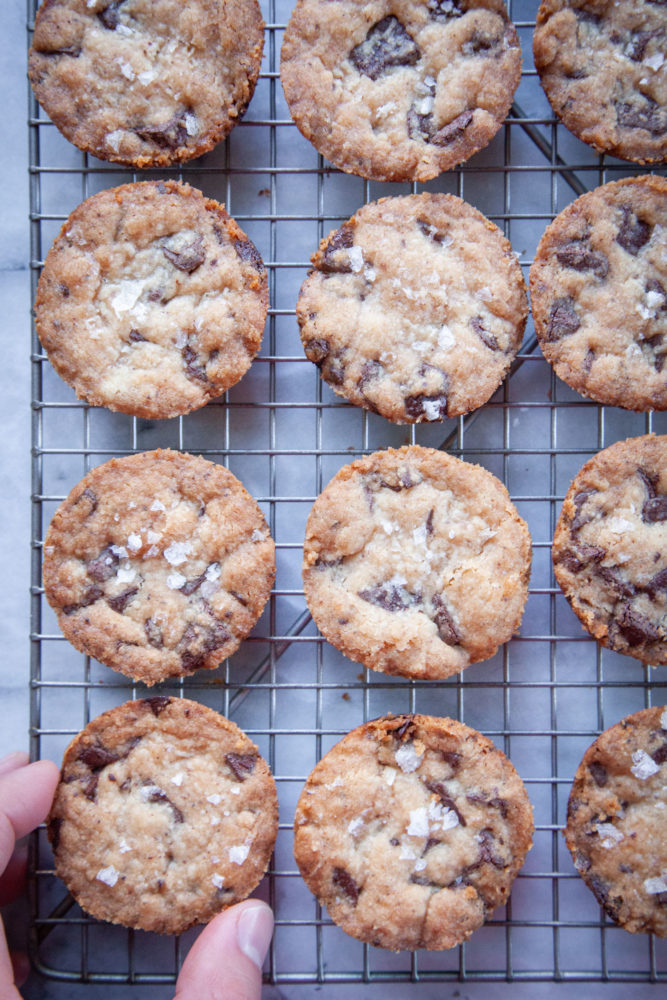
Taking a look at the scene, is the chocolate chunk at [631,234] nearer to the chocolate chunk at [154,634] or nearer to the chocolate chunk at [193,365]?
the chocolate chunk at [193,365]

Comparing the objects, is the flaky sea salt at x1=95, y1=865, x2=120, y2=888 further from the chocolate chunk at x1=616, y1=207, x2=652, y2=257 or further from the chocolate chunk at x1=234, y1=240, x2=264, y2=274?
the chocolate chunk at x1=616, y1=207, x2=652, y2=257

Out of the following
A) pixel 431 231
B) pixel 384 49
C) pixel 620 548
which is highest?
pixel 384 49

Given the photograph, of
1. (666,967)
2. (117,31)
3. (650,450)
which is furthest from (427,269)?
(666,967)

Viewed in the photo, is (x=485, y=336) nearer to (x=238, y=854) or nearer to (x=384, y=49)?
(x=384, y=49)

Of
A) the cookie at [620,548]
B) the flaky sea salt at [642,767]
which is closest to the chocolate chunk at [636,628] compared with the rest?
the cookie at [620,548]

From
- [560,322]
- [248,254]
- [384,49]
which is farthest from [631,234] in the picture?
[248,254]

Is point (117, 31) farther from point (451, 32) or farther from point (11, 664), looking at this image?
point (11, 664)

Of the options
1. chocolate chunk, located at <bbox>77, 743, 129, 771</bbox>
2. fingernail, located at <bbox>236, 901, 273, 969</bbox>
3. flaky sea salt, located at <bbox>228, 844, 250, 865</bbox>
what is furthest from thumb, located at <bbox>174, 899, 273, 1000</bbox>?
chocolate chunk, located at <bbox>77, 743, 129, 771</bbox>
